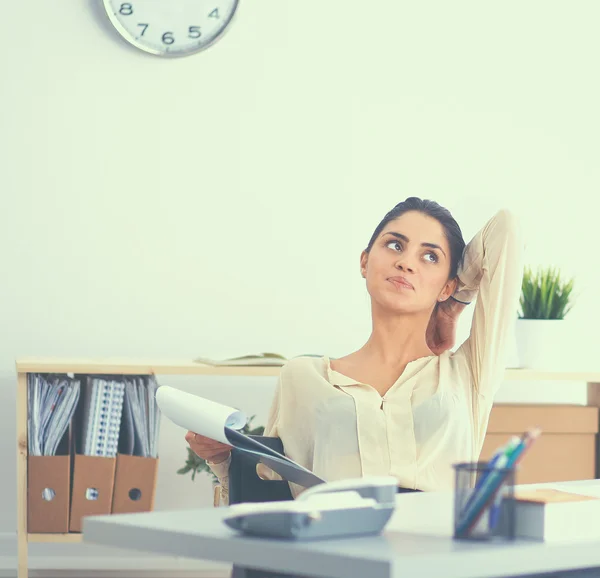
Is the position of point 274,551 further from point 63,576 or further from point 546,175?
point 546,175


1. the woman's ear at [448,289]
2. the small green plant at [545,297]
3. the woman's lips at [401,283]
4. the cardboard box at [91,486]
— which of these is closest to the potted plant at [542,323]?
the small green plant at [545,297]

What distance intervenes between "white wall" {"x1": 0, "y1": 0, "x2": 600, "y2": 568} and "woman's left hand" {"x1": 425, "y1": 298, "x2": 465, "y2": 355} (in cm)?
109

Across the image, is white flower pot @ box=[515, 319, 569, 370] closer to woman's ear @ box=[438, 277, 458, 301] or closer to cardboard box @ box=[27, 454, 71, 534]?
woman's ear @ box=[438, 277, 458, 301]

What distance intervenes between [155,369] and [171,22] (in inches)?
41.1

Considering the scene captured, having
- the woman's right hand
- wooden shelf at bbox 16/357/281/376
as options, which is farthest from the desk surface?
wooden shelf at bbox 16/357/281/376

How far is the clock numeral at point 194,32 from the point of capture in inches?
113

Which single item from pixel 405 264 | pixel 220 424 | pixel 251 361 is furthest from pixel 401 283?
pixel 251 361

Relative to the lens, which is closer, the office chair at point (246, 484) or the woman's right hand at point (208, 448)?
the woman's right hand at point (208, 448)

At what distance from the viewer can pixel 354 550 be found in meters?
0.82

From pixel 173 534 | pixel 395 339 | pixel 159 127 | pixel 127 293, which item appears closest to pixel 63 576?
pixel 127 293

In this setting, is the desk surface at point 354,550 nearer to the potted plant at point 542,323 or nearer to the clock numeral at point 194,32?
the potted plant at point 542,323

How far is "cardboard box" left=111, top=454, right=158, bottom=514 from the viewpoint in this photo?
2.48 meters

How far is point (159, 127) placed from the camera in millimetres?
2906

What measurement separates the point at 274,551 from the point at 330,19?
238 cm
